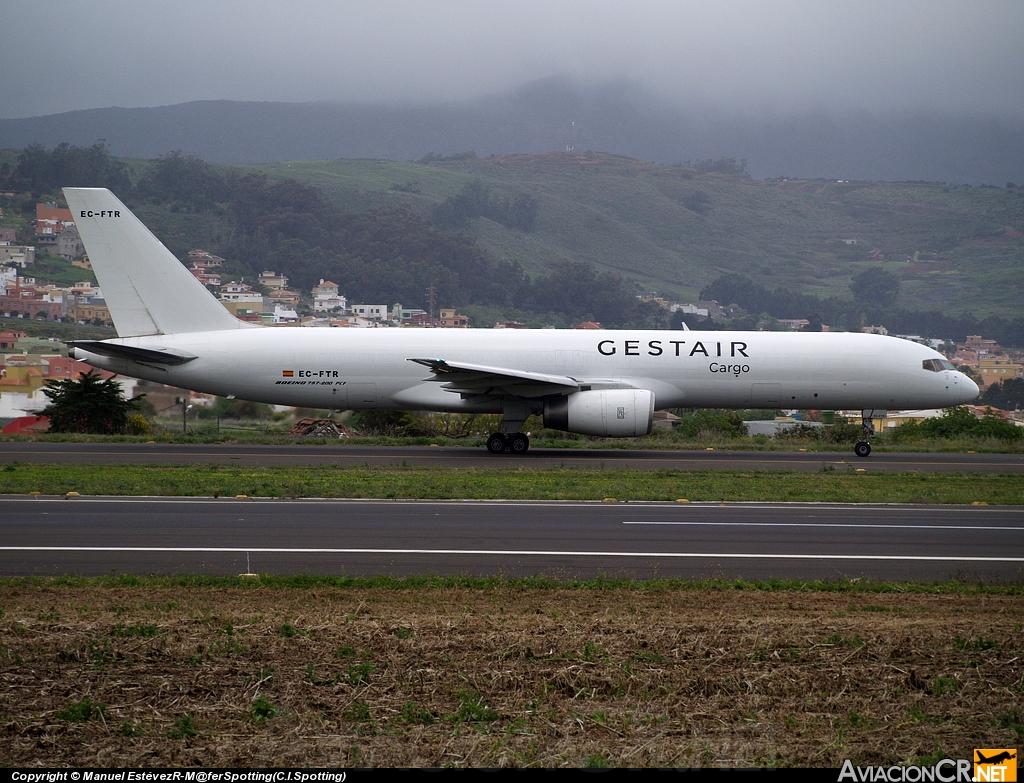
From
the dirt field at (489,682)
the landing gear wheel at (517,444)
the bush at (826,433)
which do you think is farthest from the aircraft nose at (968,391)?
the dirt field at (489,682)

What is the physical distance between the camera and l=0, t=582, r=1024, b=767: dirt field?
240 inches

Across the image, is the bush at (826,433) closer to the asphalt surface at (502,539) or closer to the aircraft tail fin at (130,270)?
the asphalt surface at (502,539)

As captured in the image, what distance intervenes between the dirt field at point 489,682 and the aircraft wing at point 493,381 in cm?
1555

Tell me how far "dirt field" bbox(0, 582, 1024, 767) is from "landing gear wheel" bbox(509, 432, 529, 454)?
677 inches

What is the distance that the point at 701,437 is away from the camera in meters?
34.8

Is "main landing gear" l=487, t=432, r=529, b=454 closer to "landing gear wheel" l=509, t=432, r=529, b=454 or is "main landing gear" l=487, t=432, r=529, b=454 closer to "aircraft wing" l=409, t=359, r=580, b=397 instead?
"landing gear wheel" l=509, t=432, r=529, b=454

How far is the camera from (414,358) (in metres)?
26.4

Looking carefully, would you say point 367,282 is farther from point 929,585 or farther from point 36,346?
point 929,585

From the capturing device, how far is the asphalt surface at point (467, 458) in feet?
76.3

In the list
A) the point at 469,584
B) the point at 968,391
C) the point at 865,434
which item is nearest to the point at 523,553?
the point at 469,584

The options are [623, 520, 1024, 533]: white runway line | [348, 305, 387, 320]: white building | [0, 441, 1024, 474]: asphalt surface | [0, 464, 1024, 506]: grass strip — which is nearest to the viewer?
[623, 520, 1024, 533]: white runway line

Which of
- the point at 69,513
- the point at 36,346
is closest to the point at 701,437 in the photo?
the point at 69,513

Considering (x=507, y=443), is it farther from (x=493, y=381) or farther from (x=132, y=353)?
(x=132, y=353)

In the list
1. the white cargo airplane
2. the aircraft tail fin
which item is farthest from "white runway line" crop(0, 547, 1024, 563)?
the aircraft tail fin
